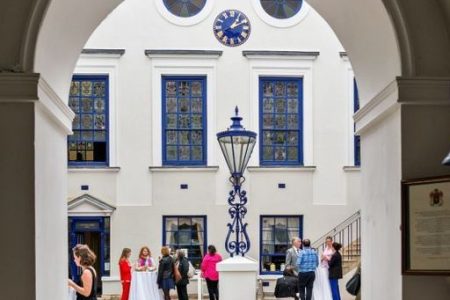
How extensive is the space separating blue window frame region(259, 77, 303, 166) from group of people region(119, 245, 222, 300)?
4.96 m

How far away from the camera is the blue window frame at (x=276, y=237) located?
19.6m

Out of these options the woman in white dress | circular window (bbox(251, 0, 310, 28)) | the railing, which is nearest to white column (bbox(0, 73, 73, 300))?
the woman in white dress

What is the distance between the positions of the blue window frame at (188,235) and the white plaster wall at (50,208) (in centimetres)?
1328

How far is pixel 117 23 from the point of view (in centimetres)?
1950

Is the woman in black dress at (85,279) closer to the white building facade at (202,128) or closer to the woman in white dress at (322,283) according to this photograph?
the woman in white dress at (322,283)

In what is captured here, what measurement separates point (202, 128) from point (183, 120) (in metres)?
0.54

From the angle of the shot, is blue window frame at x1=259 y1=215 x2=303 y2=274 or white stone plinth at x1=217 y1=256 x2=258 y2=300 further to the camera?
blue window frame at x1=259 y1=215 x2=303 y2=274

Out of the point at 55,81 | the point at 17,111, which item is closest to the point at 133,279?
the point at 55,81

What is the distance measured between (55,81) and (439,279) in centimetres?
316

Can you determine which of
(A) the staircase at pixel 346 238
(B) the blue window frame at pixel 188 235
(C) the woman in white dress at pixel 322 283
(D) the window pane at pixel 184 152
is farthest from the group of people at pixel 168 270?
(D) the window pane at pixel 184 152

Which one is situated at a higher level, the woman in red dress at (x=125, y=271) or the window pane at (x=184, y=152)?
the window pane at (x=184, y=152)

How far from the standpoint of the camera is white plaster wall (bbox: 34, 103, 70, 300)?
4824mm

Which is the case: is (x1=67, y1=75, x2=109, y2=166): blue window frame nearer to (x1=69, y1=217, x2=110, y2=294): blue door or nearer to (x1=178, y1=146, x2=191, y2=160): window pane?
(x1=69, y1=217, x2=110, y2=294): blue door

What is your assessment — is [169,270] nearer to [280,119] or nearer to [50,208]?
[280,119]
